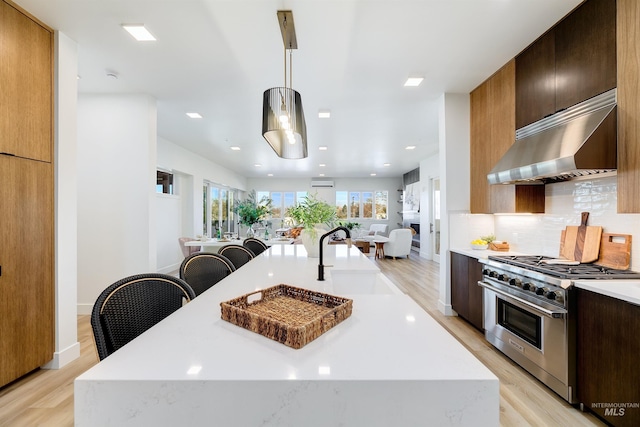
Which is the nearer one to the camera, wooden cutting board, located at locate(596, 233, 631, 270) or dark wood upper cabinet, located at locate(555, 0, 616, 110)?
dark wood upper cabinet, located at locate(555, 0, 616, 110)

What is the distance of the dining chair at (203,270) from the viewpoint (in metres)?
1.95

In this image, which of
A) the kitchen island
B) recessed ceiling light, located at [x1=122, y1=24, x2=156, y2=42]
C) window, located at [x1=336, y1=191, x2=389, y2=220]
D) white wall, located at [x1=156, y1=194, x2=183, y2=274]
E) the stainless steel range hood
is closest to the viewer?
the kitchen island

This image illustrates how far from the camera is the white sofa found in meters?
8.09

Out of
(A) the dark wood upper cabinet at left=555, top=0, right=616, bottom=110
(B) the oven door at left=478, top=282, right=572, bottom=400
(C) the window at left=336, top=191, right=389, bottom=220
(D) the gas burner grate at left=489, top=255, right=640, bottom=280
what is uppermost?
(A) the dark wood upper cabinet at left=555, top=0, right=616, bottom=110

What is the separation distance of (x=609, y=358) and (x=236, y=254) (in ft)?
8.76

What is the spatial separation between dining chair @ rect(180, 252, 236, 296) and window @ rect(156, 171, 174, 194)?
479cm

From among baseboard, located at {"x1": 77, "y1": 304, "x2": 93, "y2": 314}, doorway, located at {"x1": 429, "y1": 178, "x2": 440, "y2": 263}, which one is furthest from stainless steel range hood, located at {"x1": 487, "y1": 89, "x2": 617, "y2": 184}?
doorway, located at {"x1": 429, "y1": 178, "x2": 440, "y2": 263}

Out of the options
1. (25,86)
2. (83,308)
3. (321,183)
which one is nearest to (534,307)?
(25,86)

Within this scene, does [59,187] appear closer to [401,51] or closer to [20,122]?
[20,122]

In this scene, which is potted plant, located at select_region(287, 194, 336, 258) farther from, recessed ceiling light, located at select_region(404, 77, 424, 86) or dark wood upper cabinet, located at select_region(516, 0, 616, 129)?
dark wood upper cabinet, located at select_region(516, 0, 616, 129)

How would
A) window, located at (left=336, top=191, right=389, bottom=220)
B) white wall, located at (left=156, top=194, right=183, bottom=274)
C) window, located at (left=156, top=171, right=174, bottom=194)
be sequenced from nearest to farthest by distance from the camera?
white wall, located at (left=156, top=194, right=183, bottom=274) → window, located at (left=156, top=171, right=174, bottom=194) → window, located at (left=336, top=191, right=389, bottom=220)

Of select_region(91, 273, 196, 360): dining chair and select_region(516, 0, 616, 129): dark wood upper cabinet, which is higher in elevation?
select_region(516, 0, 616, 129): dark wood upper cabinet

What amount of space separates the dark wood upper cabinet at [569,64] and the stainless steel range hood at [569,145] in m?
0.09

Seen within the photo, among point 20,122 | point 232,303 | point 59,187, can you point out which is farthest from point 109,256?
point 232,303
